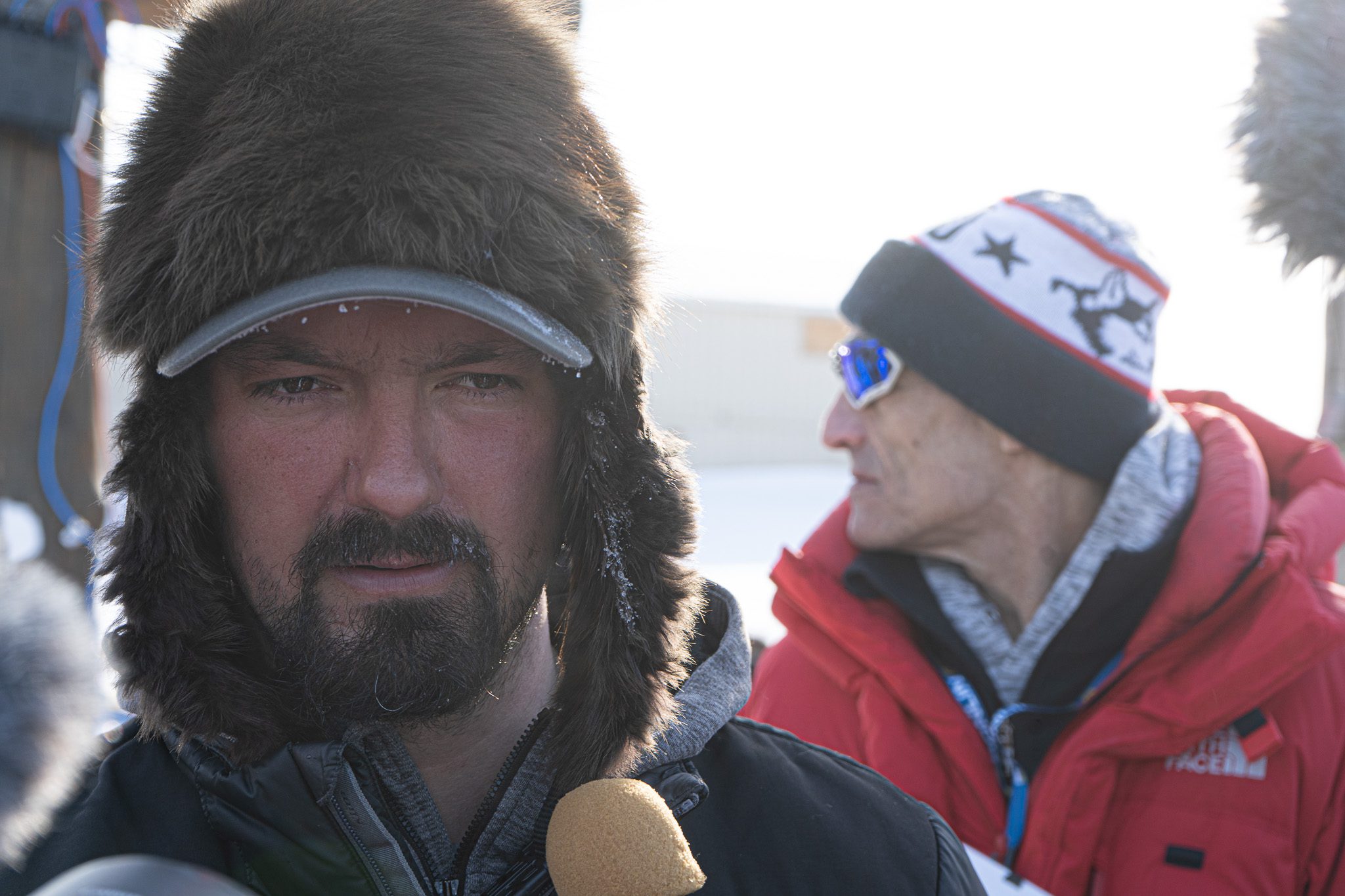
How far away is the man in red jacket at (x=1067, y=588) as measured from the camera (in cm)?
187

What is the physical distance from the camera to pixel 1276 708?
75.5 inches

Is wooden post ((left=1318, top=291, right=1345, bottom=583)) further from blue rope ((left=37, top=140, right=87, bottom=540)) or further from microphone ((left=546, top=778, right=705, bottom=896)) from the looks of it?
blue rope ((left=37, top=140, right=87, bottom=540))

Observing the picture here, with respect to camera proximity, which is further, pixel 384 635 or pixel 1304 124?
pixel 1304 124

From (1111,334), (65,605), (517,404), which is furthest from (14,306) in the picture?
(1111,334)

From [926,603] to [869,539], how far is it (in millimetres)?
193

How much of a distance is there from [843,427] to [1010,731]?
0.80 metres

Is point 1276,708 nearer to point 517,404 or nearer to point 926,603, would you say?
point 926,603

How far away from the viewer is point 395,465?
1.33 meters

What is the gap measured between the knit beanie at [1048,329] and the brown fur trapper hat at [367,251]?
40.4 inches

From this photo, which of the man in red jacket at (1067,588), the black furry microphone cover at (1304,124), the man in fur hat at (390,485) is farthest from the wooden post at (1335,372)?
the man in fur hat at (390,485)

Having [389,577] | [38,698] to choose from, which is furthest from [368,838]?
[38,698]

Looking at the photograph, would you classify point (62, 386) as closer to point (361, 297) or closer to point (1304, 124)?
point (361, 297)

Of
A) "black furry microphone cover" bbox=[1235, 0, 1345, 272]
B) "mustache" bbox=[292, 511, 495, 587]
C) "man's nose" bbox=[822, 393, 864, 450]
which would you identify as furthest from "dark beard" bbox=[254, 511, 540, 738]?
"black furry microphone cover" bbox=[1235, 0, 1345, 272]

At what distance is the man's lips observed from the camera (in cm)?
135
